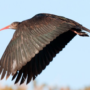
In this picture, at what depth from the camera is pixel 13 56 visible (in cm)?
969

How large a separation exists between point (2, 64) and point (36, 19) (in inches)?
71.5

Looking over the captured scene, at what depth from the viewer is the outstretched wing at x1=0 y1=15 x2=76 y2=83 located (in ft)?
30.9

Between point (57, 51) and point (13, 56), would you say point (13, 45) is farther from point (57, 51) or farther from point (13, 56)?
point (57, 51)

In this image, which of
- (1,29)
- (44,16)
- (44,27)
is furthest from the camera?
(1,29)

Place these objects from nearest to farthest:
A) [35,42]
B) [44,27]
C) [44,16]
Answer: [35,42], [44,27], [44,16]

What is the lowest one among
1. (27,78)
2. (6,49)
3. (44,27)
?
(27,78)

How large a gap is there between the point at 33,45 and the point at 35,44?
0.19 ft

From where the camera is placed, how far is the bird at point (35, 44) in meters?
9.46

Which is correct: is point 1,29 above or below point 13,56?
above

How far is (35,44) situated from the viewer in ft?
31.4

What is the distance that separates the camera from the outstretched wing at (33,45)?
30.9ft

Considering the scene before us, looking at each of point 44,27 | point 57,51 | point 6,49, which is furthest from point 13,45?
point 57,51

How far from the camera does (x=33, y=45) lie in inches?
377

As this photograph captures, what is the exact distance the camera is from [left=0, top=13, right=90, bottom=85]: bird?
Result: 946 cm
